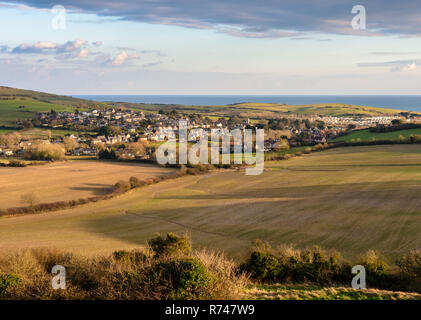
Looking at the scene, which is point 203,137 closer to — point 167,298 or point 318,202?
point 318,202

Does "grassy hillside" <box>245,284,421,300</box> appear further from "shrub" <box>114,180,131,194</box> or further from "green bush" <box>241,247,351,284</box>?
"shrub" <box>114,180,131,194</box>

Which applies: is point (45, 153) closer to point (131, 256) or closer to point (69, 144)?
point (69, 144)

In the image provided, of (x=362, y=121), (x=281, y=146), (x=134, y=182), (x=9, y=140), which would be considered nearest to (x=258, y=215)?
(x=134, y=182)

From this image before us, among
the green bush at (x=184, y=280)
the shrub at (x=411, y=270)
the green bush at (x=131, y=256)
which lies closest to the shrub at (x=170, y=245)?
the green bush at (x=131, y=256)

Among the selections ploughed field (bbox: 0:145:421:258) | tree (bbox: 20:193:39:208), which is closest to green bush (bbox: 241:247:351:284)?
ploughed field (bbox: 0:145:421:258)

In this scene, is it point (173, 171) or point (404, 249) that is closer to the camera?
point (404, 249)
